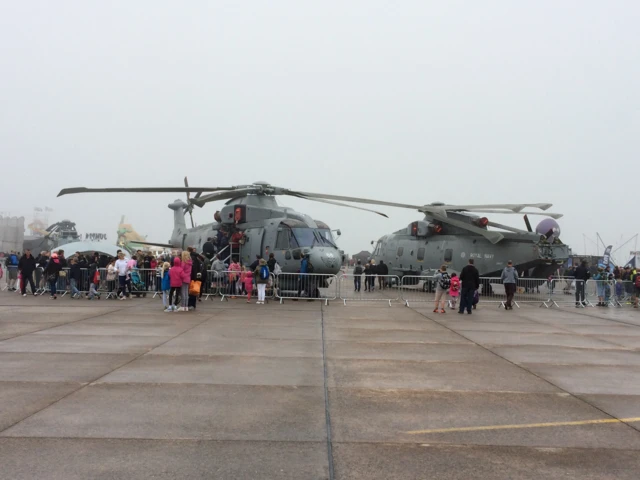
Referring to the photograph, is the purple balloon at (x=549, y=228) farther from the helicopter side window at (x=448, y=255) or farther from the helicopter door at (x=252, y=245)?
the helicopter door at (x=252, y=245)

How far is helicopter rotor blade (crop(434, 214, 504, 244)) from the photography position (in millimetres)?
22038

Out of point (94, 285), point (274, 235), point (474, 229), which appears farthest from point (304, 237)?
point (474, 229)

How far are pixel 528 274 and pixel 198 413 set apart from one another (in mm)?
21198

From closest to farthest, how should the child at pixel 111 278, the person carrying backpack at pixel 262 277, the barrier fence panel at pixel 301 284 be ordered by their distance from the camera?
1. the person carrying backpack at pixel 262 277
2. the child at pixel 111 278
3. the barrier fence panel at pixel 301 284

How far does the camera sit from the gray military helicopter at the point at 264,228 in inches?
702

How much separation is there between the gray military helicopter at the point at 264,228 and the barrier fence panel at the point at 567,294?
8219mm

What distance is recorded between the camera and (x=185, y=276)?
13945 mm

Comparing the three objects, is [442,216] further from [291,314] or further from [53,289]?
[53,289]

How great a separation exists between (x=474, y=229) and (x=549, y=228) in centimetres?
295

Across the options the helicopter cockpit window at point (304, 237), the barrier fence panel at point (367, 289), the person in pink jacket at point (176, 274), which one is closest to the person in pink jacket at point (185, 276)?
the person in pink jacket at point (176, 274)

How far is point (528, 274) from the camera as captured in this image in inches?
929

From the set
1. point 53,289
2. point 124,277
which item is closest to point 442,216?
point 124,277

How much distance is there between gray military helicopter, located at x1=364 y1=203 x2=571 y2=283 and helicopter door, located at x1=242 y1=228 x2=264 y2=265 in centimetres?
543

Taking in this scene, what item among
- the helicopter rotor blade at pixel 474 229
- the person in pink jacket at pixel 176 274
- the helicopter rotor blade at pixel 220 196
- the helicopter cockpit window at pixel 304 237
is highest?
the helicopter rotor blade at pixel 220 196
